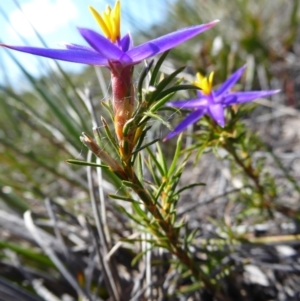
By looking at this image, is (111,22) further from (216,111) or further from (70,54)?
(216,111)

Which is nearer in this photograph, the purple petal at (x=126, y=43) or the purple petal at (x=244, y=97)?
the purple petal at (x=126, y=43)

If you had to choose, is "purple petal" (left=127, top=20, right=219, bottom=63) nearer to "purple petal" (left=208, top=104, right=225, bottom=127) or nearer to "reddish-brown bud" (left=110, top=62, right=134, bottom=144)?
"reddish-brown bud" (left=110, top=62, right=134, bottom=144)

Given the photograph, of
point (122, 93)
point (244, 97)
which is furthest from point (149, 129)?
point (244, 97)

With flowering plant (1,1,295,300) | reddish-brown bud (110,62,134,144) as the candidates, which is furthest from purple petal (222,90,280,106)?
reddish-brown bud (110,62,134,144)

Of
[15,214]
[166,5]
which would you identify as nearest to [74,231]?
[15,214]

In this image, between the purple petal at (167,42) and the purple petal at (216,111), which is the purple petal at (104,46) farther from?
the purple petal at (216,111)

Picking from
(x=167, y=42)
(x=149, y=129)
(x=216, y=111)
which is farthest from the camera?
(x=216, y=111)

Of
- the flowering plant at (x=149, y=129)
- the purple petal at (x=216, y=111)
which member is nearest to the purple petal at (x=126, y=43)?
the flowering plant at (x=149, y=129)
